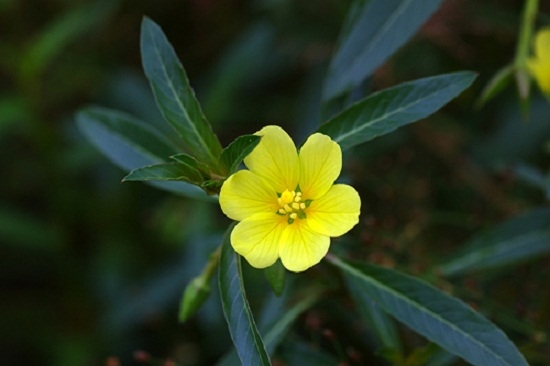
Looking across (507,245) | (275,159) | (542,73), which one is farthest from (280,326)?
(542,73)

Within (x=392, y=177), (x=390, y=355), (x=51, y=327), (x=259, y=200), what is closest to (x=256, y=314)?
(x=392, y=177)

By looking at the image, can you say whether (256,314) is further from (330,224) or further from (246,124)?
(330,224)

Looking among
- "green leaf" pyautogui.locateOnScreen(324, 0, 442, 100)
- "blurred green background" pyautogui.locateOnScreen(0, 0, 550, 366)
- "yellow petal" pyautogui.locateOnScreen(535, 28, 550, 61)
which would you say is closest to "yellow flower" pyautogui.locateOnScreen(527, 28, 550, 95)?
"yellow petal" pyautogui.locateOnScreen(535, 28, 550, 61)

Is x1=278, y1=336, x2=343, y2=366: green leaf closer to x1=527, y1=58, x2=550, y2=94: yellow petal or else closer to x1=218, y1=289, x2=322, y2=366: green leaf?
x1=218, y1=289, x2=322, y2=366: green leaf

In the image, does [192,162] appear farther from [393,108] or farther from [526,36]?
[526,36]

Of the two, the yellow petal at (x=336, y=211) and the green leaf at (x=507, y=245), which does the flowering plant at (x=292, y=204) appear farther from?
the green leaf at (x=507, y=245)

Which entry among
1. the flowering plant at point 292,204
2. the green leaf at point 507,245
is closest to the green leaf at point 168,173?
the flowering plant at point 292,204
